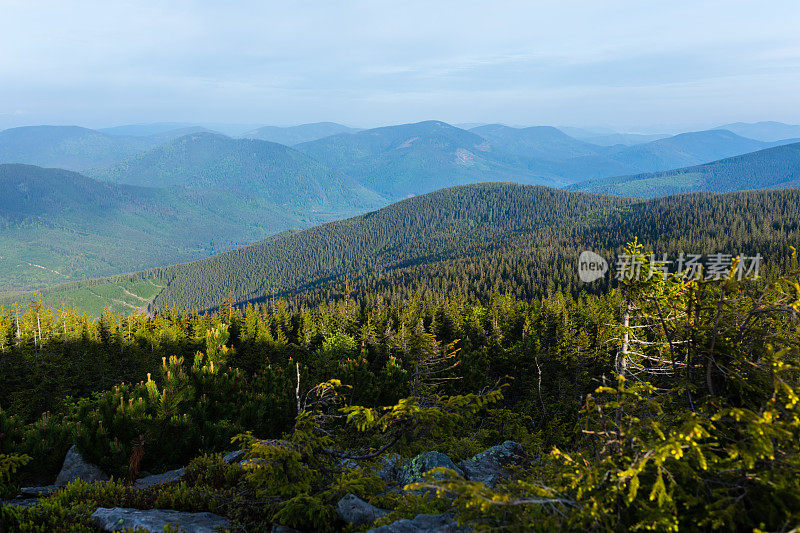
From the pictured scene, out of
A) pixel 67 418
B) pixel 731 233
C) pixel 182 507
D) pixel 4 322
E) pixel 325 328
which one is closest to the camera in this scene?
pixel 182 507

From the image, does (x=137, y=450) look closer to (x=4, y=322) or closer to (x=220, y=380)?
(x=220, y=380)

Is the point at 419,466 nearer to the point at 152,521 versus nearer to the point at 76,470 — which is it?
the point at 152,521

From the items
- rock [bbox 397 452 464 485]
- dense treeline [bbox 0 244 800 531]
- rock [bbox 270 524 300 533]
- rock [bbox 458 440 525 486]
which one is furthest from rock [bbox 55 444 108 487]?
rock [bbox 458 440 525 486]

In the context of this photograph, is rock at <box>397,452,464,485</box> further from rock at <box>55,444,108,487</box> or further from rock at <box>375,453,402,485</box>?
rock at <box>55,444,108,487</box>

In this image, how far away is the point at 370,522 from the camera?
29.2 ft

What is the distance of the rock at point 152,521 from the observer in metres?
8.69

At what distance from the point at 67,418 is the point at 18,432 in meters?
1.63

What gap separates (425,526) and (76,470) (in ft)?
48.2

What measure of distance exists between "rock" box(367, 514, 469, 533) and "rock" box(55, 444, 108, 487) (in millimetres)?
13137

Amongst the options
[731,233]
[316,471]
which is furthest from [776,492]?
[731,233]

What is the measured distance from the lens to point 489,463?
1958 centimetres

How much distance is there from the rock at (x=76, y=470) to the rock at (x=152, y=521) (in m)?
6.69

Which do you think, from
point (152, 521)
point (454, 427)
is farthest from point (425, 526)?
point (152, 521)

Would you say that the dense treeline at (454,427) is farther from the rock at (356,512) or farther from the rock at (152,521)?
the rock at (152,521)
